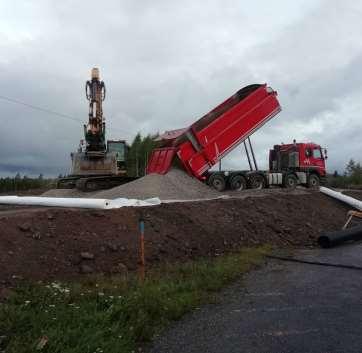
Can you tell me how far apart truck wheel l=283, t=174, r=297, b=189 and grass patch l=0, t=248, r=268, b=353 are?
47.6 ft

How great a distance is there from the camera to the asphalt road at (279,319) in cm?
554

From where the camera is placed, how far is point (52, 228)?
30.4 feet

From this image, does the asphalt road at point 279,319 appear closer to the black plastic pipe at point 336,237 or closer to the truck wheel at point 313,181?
the black plastic pipe at point 336,237

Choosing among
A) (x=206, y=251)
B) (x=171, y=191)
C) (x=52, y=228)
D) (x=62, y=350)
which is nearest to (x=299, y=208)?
(x=171, y=191)

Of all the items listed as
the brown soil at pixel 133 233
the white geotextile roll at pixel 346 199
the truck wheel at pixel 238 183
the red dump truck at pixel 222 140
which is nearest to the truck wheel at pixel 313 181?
the red dump truck at pixel 222 140

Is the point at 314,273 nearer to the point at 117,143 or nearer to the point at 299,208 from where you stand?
the point at 299,208

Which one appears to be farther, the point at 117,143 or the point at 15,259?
the point at 117,143

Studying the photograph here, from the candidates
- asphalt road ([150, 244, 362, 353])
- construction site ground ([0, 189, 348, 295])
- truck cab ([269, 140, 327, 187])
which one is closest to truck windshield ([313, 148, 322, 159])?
truck cab ([269, 140, 327, 187])

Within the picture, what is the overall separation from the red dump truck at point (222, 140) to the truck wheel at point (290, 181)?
53 centimetres

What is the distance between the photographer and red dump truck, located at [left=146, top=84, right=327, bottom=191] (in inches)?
750

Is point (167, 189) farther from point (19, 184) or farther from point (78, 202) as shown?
point (19, 184)

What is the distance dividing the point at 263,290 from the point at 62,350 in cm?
431

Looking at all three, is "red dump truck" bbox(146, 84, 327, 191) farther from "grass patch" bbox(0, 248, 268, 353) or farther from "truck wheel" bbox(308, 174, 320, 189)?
"grass patch" bbox(0, 248, 268, 353)

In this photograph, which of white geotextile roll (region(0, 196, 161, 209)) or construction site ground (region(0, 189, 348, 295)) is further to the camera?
white geotextile roll (region(0, 196, 161, 209))
